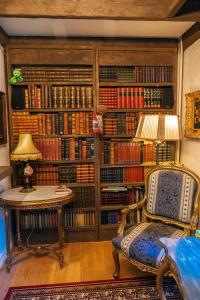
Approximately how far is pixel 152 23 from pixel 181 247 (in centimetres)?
205

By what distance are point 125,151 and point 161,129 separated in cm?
83

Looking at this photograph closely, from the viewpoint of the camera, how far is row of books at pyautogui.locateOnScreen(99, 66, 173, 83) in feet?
9.34

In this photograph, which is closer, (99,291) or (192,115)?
(99,291)

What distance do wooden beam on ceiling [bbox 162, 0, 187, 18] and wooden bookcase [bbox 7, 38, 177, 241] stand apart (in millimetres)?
842

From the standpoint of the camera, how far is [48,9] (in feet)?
6.37

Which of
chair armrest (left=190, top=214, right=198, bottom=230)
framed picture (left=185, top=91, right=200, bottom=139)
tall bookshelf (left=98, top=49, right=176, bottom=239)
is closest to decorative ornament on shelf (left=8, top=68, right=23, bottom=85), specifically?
tall bookshelf (left=98, top=49, right=176, bottom=239)

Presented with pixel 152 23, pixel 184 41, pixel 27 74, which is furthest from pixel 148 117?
pixel 27 74

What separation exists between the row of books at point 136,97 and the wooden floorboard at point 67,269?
1654 millimetres

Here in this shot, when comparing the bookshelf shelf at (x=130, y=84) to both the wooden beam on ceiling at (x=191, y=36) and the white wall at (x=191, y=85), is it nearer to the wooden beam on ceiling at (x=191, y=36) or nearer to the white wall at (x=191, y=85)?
the white wall at (x=191, y=85)

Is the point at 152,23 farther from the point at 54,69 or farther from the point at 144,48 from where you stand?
the point at 54,69

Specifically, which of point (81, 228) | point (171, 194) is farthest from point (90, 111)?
point (81, 228)

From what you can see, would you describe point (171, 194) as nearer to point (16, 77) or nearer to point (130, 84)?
point (130, 84)

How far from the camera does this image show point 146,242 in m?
1.98

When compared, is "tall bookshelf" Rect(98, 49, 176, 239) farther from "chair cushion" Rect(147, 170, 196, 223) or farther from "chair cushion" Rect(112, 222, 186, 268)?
"chair cushion" Rect(112, 222, 186, 268)
